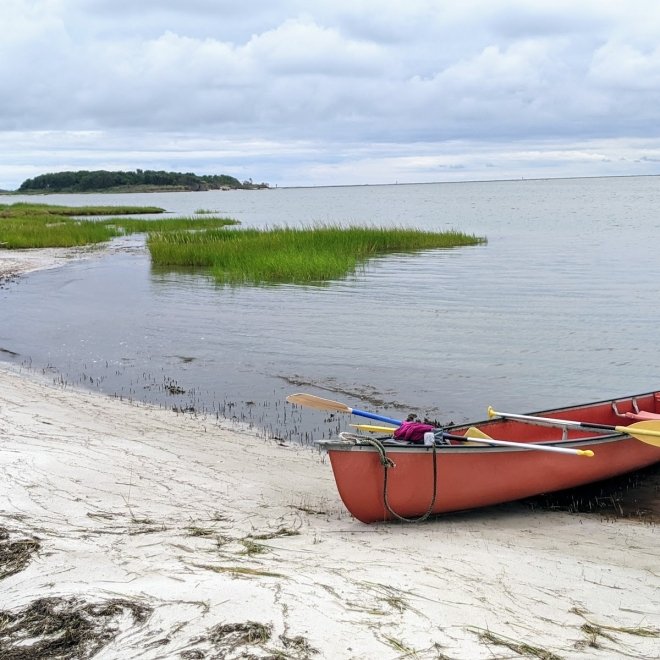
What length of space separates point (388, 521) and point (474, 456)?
89cm

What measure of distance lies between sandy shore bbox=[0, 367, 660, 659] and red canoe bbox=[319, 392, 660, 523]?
20cm

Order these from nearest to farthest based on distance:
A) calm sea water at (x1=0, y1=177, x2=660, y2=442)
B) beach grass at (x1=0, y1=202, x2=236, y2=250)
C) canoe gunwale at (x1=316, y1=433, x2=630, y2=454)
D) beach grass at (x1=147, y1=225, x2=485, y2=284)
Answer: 1. canoe gunwale at (x1=316, y1=433, x2=630, y2=454)
2. calm sea water at (x1=0, y1=177, x2=660, y2=442)
3. beach grass at (x1=147, y1=225, x2=485, y2=284)
4. beach grass at (x1=0, y1=202, x2=236, y2=250)

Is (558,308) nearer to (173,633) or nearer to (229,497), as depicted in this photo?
(229,497)

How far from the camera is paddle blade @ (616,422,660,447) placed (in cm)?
726

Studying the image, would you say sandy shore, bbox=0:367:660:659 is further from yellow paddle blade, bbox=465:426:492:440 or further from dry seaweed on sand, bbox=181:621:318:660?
yellow paddle blade, bbox=465:426:492:440

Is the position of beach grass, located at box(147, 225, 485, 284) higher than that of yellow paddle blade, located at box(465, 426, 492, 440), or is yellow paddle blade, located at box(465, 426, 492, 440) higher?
beach grass, located at box(147, 225, 485, 284)

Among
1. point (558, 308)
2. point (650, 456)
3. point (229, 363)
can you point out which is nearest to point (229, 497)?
point (650, 456)

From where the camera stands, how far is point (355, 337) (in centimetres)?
1537

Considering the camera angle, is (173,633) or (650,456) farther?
(650,456)

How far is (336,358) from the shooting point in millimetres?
13602

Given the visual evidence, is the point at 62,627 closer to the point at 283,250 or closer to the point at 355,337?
the point at 355,337

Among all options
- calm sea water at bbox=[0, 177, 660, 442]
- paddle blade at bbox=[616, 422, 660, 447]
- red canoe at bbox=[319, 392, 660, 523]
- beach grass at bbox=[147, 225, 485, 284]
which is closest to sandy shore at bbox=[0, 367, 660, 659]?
red canoe at bbox=[319, 392, 660, 523]

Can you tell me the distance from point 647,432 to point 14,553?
17.7 ft

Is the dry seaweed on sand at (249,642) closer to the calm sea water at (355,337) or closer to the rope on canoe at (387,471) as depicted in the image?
the rope on canoe at (387,471)
